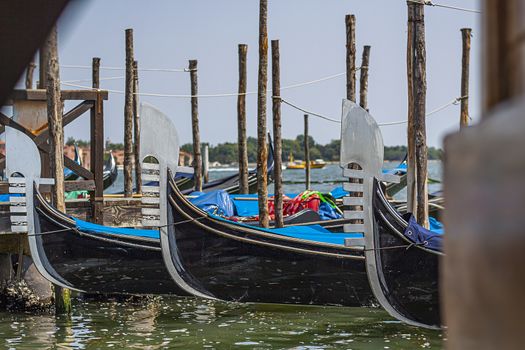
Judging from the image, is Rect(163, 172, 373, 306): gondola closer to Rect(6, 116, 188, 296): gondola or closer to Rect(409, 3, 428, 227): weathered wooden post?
Rect(6, 116, 188, 296): gondola

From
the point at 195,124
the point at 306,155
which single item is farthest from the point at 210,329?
the point at 306,155

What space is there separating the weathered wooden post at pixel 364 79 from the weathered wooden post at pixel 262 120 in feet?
10.5

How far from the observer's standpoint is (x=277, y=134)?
12.3 m

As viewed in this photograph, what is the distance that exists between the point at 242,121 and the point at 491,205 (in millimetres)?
15341

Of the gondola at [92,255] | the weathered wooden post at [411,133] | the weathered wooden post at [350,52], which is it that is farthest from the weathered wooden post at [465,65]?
the gondola at [92,255]

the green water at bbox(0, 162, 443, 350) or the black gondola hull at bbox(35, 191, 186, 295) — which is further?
the black gondola hull at bbox(35, 191, 186, 295)

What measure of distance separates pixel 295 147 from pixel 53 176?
217ft

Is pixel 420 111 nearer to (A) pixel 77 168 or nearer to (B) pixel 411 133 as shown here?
(B) pixel 411 133

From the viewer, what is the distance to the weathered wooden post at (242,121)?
50.1 ft

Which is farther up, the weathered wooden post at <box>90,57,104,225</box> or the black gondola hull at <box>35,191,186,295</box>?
the weathered wooden post at <box>90,57,104,225</box>

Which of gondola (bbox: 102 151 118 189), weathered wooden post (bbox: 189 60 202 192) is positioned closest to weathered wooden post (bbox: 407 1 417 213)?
weathered wooden post (bbox: 189 60 202 192)

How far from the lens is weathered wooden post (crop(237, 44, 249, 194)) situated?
1528 cm

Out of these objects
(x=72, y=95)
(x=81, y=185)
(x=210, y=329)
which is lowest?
(x=210, y=329)

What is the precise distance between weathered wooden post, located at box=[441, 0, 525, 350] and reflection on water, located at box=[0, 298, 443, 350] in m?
6.85
